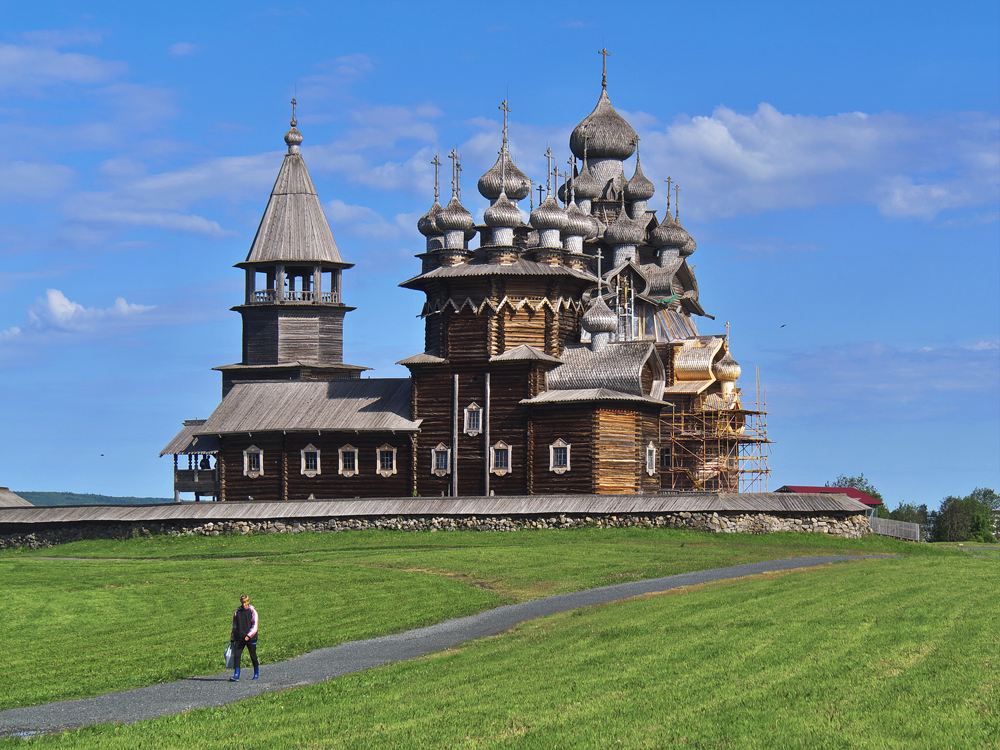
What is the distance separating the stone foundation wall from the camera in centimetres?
4212

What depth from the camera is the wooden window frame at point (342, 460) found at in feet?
172

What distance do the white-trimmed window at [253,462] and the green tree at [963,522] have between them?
3879 centimetres

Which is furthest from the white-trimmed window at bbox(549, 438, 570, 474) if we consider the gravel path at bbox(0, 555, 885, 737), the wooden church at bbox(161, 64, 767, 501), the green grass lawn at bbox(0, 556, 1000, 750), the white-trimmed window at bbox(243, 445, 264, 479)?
the green grass lawn at bbox(0, 556, 1000, 750)

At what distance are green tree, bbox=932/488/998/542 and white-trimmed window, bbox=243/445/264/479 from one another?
38790 millimetres

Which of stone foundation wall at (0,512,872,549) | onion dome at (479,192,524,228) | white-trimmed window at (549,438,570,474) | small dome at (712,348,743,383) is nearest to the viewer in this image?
stone foundation wall at (0,512,872,549)

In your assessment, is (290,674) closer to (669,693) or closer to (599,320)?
(669,693)

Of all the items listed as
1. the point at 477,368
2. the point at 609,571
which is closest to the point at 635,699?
the point at 609,571

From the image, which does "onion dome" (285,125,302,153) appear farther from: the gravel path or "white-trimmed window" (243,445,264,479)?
the gravel path

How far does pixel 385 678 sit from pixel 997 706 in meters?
8.03

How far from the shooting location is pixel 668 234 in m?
62.3

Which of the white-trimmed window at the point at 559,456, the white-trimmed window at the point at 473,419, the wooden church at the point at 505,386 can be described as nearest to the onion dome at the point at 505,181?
the wooden church at the point at 505,386

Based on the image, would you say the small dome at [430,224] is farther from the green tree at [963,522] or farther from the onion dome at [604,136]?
the green tree at [963,522]

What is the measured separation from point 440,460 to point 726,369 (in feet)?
48.1

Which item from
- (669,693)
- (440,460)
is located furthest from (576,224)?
(669,693)
